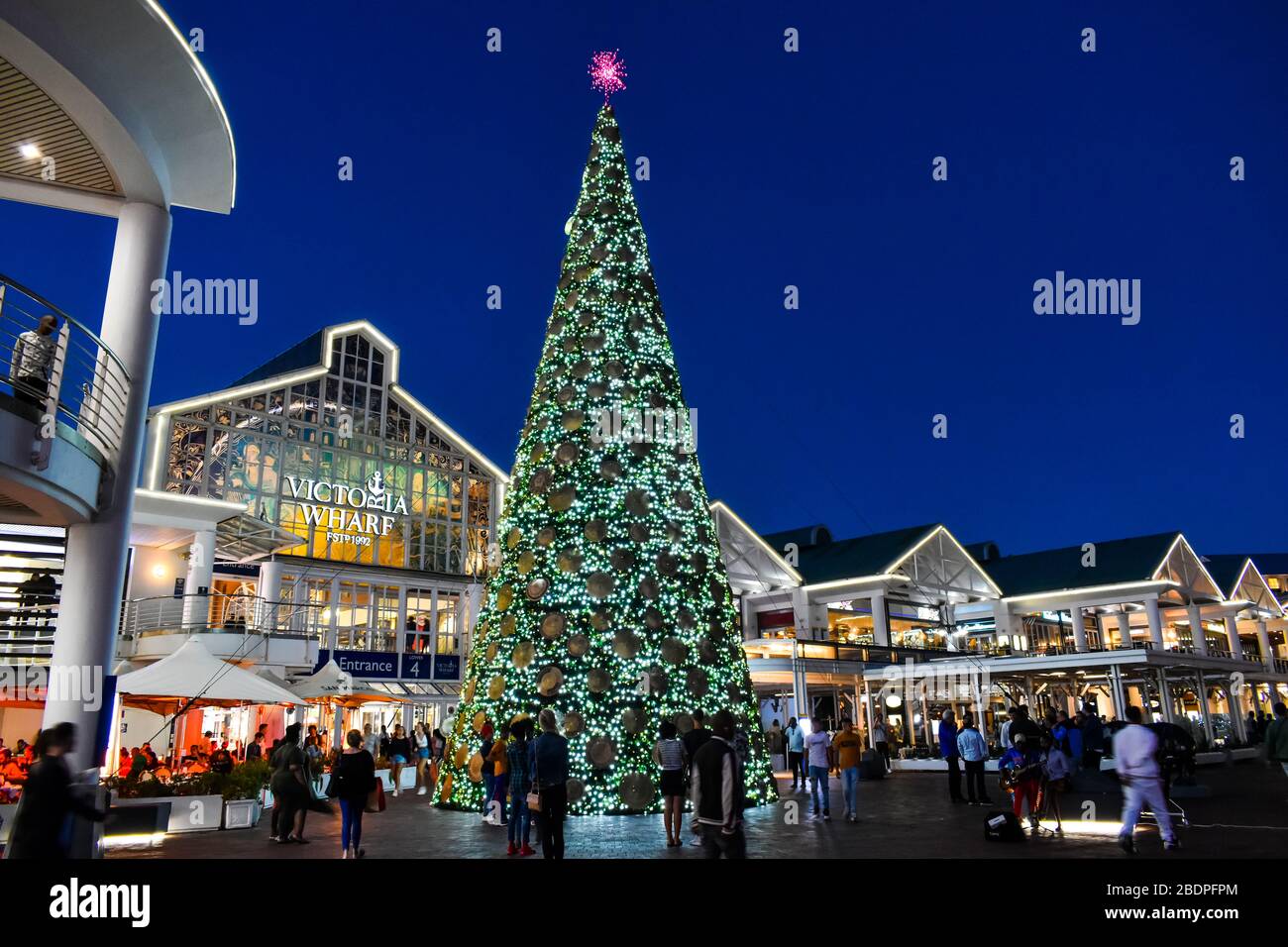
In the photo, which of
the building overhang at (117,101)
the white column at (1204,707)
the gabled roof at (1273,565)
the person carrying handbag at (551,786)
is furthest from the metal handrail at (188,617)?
the gabled roof at (1273,565)

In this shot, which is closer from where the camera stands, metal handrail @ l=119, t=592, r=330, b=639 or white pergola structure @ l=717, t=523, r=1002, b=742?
metal handrail @ l=119, t=592, r=330, b=639

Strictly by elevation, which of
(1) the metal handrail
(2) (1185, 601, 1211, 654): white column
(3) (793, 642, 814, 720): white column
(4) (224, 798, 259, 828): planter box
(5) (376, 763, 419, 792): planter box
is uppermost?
(2) (1185, 601, 1211, 654): white column

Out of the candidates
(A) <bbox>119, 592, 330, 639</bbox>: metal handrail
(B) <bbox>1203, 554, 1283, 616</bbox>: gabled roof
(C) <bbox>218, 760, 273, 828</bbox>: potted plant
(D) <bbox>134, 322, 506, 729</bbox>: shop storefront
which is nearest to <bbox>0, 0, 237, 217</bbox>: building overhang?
(C) <bbox>218, 760, 273, 828</bbox>: potted plant

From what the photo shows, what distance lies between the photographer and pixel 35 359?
8961 millimetres

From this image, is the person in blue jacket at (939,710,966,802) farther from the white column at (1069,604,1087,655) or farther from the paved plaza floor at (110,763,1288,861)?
the white column at (1069,604,1087,655)

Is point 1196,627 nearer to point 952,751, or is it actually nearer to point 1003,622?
point 1003,622

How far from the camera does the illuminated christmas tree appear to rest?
39.0 ft

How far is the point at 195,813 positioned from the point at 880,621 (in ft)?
93.8

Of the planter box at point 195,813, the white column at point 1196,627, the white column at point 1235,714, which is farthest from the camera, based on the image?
the white column at point 1196,627

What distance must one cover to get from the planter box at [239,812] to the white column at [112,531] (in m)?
3.34

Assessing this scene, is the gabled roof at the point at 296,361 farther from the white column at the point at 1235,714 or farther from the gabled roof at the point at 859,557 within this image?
the white column at the point at 1235,714

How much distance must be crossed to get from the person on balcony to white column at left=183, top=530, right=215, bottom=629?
1523 cm

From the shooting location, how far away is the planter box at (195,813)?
12570 mm
